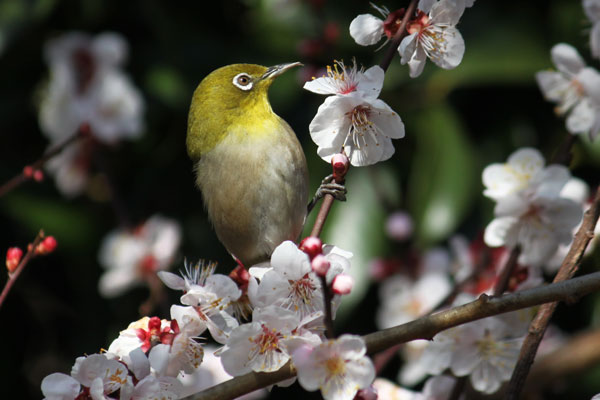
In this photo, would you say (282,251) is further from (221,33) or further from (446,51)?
(221,33)

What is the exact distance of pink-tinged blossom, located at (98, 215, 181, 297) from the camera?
2.96 meters

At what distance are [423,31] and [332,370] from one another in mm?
646

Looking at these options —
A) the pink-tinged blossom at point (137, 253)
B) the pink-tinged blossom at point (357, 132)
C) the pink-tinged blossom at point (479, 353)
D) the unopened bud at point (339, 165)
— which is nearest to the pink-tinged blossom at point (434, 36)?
the pink-tinged blossom at point (357, 132)

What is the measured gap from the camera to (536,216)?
187 centimetres

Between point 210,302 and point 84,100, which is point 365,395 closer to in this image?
point 210,302

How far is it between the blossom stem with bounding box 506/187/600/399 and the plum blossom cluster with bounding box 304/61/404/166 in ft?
1.27

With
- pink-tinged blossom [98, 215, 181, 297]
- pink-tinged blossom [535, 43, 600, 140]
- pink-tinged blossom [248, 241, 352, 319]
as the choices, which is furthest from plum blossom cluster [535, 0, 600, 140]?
pink-tinged blossom [98, 215, 181, 297]

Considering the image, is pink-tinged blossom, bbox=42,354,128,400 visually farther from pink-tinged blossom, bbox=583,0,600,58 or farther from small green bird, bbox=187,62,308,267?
pink-tinged blossom, bbox=583,0,600,58

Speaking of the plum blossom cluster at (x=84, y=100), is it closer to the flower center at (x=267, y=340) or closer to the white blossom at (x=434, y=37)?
the white blossom at (x=434, y=37)

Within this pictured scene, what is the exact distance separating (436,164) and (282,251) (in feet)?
5.97

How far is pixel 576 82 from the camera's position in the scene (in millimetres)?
1922

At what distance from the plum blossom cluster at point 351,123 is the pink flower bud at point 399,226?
139cm

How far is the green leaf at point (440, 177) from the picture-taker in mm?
2891

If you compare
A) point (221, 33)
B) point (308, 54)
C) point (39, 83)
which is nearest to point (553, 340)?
point (308, 54)
